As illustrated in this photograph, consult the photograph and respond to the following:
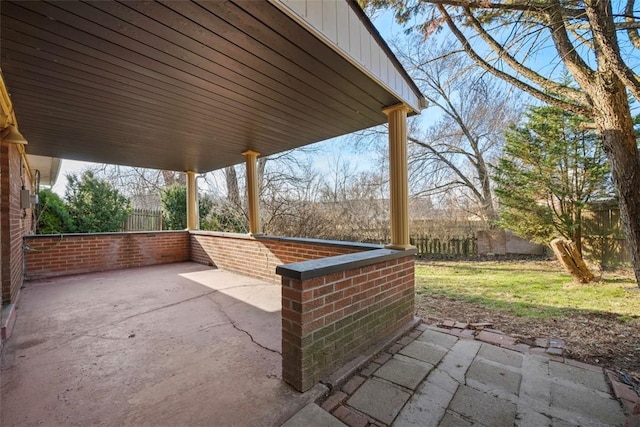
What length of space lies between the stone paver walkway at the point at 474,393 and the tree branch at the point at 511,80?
2730 millimetres

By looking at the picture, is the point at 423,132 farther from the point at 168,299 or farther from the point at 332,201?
the point at 168,299

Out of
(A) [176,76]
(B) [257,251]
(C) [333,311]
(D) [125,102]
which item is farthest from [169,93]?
(B) [257,251]

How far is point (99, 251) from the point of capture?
5734mm

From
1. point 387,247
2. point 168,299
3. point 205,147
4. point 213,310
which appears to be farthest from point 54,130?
point 387,247

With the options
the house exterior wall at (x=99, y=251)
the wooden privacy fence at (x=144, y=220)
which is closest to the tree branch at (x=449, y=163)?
the house exterior wall at (x=99, y=251)

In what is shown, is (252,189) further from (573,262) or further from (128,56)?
(573,262)

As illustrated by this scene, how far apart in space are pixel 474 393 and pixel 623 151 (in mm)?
2666

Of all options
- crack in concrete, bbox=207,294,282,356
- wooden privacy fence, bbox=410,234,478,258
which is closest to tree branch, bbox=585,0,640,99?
crack in concrete, bbox=207,294,282,356

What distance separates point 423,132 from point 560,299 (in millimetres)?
8784

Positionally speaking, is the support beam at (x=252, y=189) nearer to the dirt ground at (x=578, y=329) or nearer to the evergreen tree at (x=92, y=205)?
the dirt ground at (x=578, y=329)

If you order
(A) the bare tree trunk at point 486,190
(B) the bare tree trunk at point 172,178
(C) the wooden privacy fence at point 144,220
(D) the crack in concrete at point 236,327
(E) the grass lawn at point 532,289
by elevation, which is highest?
(B) the bare tree trunk at point 172,178

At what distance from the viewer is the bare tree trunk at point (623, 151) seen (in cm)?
256

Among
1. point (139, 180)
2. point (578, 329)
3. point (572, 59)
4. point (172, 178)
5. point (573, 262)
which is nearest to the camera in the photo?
point (572, 59)

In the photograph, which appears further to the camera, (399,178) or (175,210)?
(175,210)
